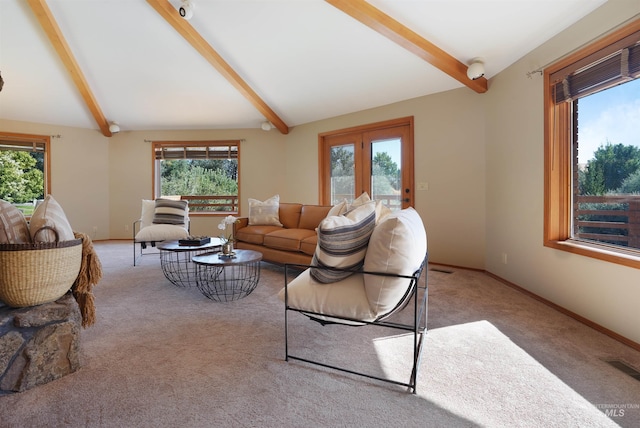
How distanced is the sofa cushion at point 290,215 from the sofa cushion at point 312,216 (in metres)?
0.11

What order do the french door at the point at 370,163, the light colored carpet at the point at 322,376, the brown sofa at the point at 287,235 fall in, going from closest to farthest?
the light colored carpet at the point at 322,376, the brown sofa at the point at 287,235, the french door at the point at 370,163

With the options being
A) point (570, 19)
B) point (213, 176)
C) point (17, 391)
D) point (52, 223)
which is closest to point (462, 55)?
point (570, 19)

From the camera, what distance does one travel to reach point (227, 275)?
12.3ft

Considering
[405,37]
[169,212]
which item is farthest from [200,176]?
[405,37]

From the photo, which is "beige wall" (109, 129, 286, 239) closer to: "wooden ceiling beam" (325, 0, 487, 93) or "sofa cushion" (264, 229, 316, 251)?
"sofa cushion" (264, 229, 316, 251)

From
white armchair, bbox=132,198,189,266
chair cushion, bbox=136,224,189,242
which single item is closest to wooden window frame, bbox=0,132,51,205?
white armchair, bbox=132,198,189,266

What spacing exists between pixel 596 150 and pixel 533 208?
0.71 m

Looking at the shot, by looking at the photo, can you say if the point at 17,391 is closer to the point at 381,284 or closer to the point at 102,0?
the point at 381,284

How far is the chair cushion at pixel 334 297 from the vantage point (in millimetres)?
1618

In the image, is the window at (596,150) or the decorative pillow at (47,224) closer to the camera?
the decorative pillow at (47,224)

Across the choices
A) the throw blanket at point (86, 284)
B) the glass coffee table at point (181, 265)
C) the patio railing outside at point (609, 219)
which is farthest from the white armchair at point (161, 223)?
the patio railing outside at point (609, 219)

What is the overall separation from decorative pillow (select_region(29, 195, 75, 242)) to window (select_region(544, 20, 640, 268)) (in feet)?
11.3

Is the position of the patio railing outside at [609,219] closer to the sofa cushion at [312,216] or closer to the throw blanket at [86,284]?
the sofa cushion at [312,216]

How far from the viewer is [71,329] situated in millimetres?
1677
